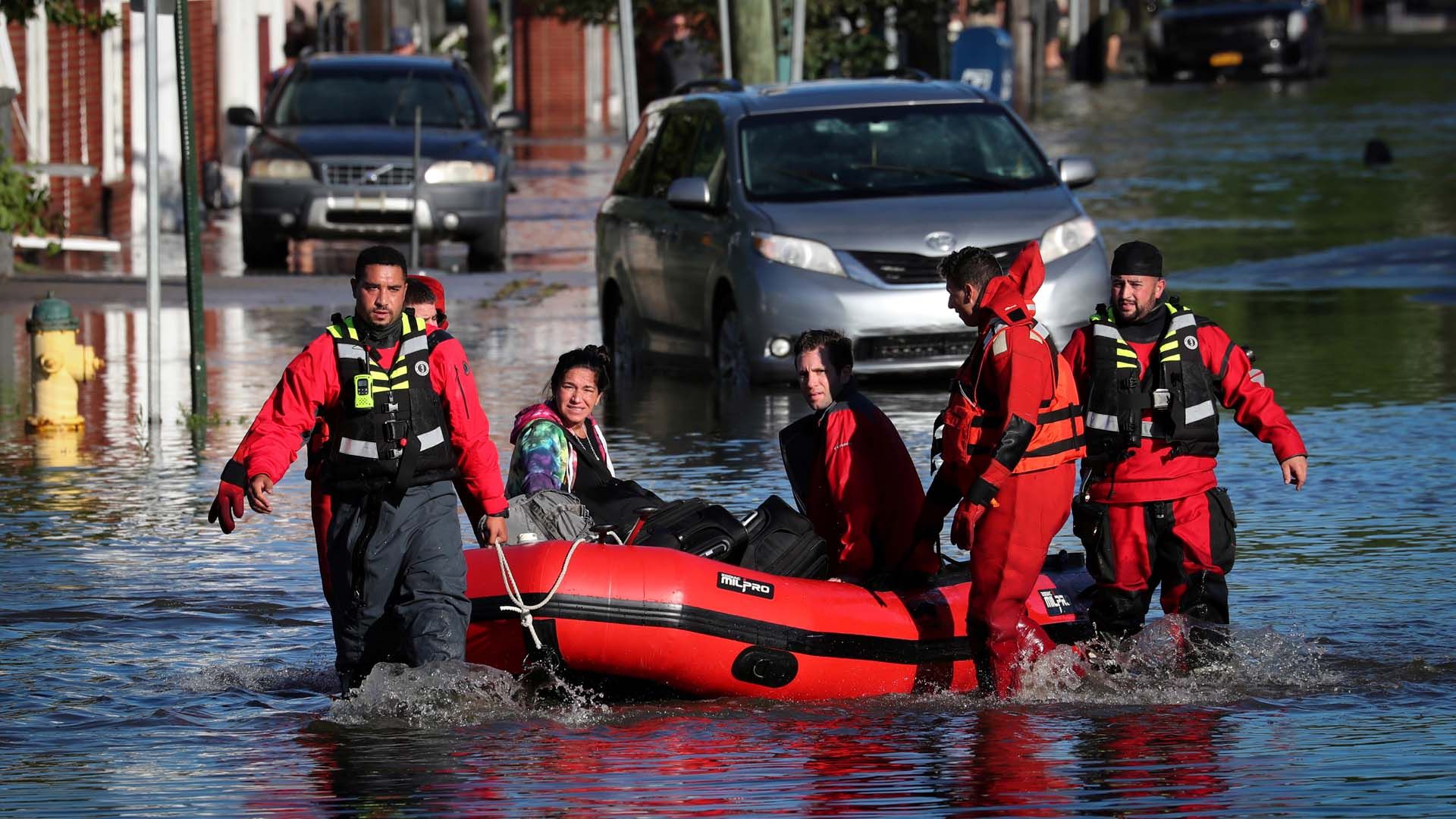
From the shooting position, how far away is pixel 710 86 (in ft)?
56.2

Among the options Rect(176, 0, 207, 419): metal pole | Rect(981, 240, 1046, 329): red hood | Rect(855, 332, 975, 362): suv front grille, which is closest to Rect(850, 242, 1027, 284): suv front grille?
Rect(855, 332, 975, 362): suv front grille

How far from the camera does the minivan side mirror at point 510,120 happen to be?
22.8 m

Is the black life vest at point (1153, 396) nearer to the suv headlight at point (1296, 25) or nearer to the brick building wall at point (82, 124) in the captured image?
the brick building wall at point (82, 124)

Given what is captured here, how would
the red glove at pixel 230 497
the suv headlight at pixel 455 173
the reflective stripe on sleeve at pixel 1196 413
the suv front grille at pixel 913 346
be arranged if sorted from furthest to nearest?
the suv headlight at pixel 455 173 → the suv front grille at pixel 913 346 → the reflective stripe on sleeve at pixel 1196 413 → the red glove at pixel 230 497

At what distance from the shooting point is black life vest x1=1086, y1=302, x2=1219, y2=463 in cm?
810

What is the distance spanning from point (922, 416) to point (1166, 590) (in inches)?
234

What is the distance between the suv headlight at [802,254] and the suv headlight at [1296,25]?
41214 mm

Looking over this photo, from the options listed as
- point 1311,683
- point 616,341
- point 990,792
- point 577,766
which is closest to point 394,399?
point 577,766

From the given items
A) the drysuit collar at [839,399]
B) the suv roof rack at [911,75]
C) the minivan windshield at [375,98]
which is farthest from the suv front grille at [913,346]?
the minivan windshield at [375,98]

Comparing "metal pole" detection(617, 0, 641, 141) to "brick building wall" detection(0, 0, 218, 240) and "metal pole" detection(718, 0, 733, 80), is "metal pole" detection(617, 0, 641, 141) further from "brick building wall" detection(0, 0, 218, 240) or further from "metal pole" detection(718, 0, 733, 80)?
"brick building wall" detection(0, 0, 218, 240)

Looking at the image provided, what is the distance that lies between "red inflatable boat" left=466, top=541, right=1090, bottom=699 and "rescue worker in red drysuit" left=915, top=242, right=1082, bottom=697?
0.17 metres

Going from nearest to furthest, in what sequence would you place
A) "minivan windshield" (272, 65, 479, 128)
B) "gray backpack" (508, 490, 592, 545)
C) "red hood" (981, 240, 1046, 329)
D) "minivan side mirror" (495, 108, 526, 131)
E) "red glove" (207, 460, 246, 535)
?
"red glove" (207, 460, 246, 535)
"red hood" (981, 240, 1046, 329)
"gray backpack" (508, 490, 592, 545)
"minivan side mirror" (495, 108, 526, 131)
"minivan windshield" (272, 65, 479, 128)

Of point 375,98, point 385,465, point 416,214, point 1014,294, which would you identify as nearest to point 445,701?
point 385,465

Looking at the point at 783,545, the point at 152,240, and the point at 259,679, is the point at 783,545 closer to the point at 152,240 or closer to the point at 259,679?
the point at 259,679
